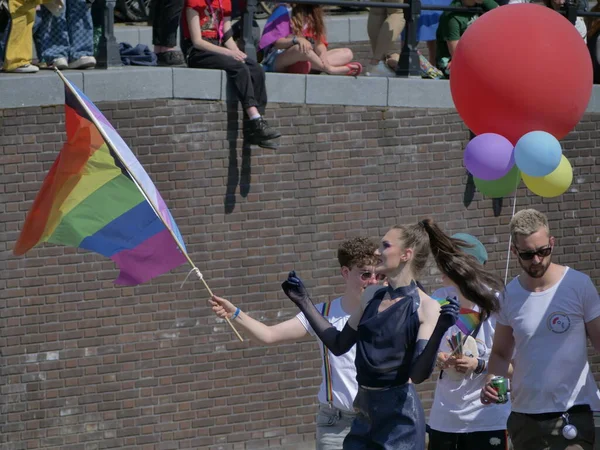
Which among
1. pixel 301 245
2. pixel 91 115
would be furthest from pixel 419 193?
pixel 91 115

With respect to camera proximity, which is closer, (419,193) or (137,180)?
(137,180)

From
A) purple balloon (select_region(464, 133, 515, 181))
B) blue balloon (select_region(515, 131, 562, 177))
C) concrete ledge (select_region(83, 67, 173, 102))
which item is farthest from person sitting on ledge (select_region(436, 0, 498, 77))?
blue balloon (select_region(515, 131, 562, 177))

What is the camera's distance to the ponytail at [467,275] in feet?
20.1

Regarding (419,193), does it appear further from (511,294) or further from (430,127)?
(511,294)

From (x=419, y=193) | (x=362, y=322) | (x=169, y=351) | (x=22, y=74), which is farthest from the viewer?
(x=419, y=193)

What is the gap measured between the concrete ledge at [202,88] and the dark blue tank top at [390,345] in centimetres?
454

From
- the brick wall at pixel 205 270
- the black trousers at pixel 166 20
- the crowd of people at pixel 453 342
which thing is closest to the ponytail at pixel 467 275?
the crowd of people at pixel 453 342

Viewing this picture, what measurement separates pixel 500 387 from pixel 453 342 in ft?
1.12

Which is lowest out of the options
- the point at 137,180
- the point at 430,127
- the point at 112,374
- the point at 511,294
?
the point at 112,374

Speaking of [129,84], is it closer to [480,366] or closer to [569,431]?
[480,366]

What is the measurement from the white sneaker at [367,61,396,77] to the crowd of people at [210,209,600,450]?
4.46 m

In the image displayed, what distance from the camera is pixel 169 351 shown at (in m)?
9.80

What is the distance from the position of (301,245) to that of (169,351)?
1.52 m

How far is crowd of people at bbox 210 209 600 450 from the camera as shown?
5.48m
